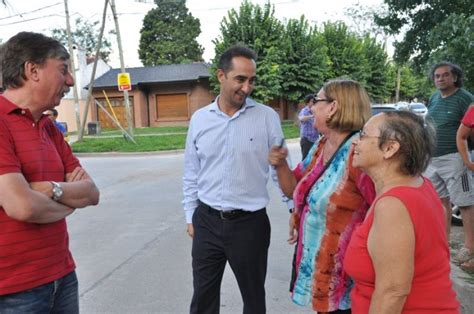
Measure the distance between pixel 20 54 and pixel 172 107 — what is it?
34.2 m

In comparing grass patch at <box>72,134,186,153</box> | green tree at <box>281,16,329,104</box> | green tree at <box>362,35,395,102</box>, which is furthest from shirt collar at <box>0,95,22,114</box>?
green tree at <box>362,35,395,102</box>

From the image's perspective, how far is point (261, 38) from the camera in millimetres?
27750

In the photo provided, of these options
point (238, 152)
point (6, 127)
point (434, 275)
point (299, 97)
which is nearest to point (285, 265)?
point (238, 152)

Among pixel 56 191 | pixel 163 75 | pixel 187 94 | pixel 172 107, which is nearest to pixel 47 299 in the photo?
pixel 56 191

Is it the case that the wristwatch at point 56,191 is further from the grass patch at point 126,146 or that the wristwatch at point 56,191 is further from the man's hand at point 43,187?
the grass patch at point 126,146

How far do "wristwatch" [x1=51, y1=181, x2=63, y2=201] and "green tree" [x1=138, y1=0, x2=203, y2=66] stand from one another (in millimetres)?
54648

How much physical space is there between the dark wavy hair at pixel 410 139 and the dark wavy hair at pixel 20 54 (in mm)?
1534

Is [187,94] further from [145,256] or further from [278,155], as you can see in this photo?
[278,155]

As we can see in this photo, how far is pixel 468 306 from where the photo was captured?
3734 millimetres

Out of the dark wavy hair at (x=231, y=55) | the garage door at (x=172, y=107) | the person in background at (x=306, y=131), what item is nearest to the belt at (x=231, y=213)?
the dark wavy hair at (x=231, y=55)

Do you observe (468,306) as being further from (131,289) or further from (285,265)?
(131,289)

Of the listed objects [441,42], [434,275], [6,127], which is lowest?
[434,275]

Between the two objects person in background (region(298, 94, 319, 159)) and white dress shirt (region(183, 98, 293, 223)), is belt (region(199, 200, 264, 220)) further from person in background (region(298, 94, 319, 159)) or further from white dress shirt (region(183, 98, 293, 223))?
person in background (region(298, 94, 319, 159))

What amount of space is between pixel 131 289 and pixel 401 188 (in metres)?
3.28
